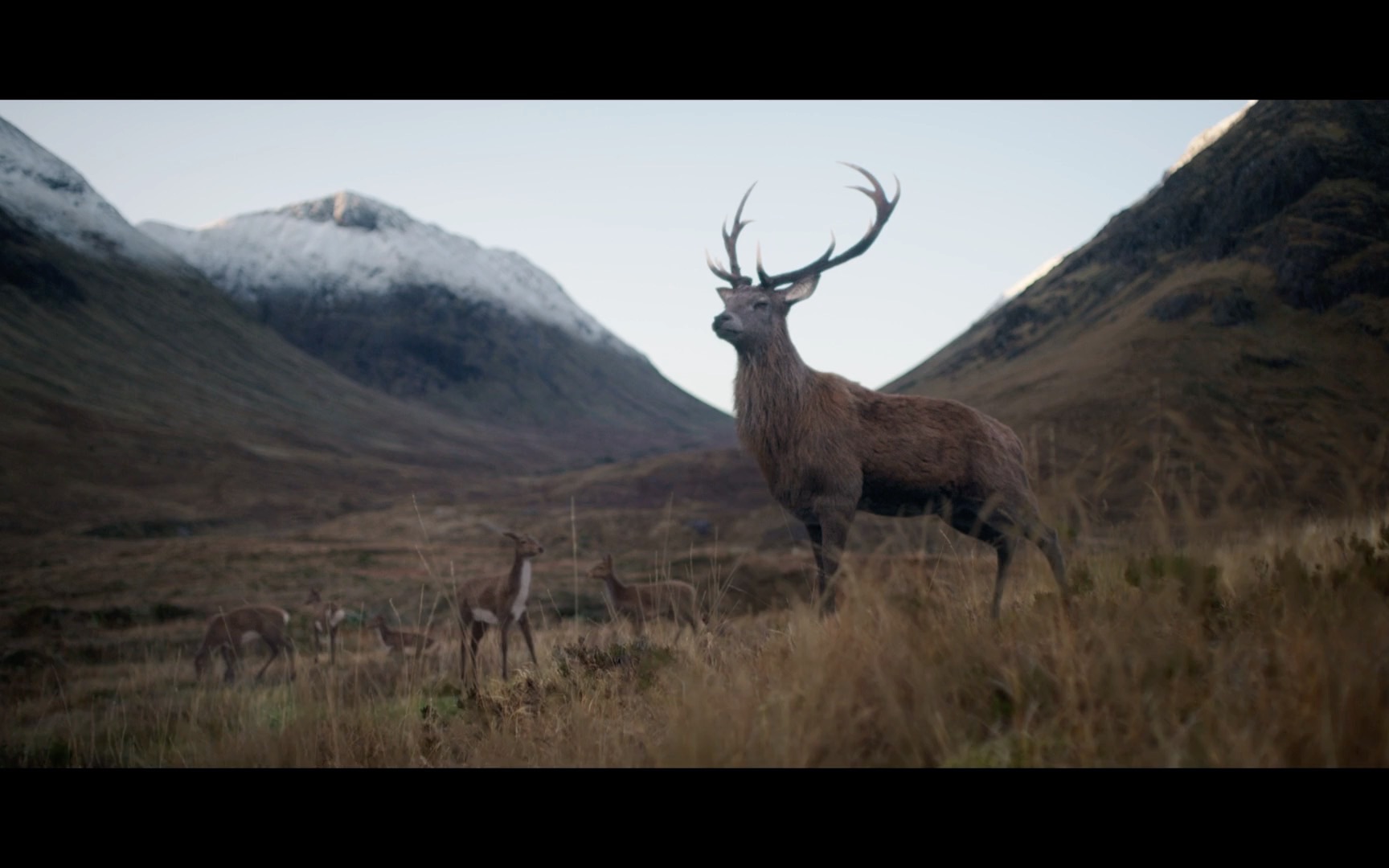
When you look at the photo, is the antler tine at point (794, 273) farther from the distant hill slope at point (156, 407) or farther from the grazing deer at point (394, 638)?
the distant hill slope at point (156, 407)

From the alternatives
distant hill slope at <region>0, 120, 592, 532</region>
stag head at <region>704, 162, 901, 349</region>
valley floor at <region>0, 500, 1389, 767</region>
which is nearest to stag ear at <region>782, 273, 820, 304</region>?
stag head at <region>704, 162, 901, 349</region>

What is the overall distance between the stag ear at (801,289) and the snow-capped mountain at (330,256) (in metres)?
170

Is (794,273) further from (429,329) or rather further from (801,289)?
(429,329)

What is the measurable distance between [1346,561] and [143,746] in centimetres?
774

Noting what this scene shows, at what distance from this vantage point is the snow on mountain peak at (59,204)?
391ft

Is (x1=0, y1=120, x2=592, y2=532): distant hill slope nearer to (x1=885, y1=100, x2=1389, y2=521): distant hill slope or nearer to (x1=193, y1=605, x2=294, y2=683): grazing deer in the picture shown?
(x1=193, y1=605, x2=294, y2=683): grazing deer

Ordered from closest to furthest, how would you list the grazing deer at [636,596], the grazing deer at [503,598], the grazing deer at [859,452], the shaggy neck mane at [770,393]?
the grazing deer at [859,452] → the shaggy neck mane at [770,393] → the grazing deer at [503,598] → the grazing deer at [636,596]

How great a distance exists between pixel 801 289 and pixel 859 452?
157 centimetres

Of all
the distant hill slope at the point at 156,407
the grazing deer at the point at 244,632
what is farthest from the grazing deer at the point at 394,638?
the distant hill slope at the point at 156,407

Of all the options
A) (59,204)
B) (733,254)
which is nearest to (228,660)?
(733,254)

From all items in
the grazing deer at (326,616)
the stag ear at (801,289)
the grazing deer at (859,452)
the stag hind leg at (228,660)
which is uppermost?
the stag ear at (801,289)

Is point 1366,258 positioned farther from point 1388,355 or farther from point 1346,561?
point 1346,561

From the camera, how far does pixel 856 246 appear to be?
689 cm

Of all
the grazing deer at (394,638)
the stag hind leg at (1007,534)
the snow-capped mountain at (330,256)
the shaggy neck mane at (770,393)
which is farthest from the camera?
the snow-capped mountain at (330,256)
